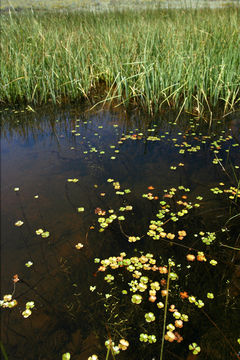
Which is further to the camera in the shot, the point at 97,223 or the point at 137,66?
the point at 137,66

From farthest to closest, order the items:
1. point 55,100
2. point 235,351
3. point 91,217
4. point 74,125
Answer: point 55,100 → point 74,125 → point 91,217 → point 235,351

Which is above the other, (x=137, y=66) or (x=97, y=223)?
(x=137, y=66)

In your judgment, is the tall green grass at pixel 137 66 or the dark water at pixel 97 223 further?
the tall green grass at pixel 137 66

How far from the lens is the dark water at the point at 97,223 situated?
1450 millimetres

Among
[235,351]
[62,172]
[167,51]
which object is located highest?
[167,51]

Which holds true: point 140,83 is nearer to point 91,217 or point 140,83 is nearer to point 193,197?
point 193,197

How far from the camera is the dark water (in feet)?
4.76

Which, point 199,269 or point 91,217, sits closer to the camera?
point 199,269

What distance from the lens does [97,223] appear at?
7.29ft

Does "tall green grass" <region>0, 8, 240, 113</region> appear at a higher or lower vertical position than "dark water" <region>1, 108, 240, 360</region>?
higher

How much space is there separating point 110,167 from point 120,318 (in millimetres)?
1752

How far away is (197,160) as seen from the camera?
3.14m

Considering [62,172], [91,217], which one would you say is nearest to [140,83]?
[62,172]

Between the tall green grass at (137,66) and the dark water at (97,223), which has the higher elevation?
the tall green grass at (137,66)
